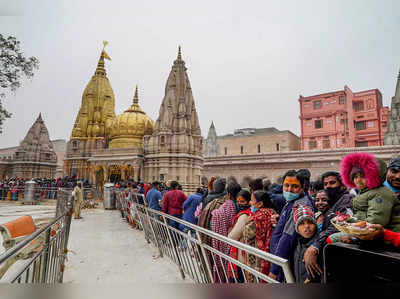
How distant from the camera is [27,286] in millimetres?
586

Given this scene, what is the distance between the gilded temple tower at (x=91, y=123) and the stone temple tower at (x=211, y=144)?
2030 cm

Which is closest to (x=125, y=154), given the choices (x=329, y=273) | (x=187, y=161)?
(x=187, y=161)

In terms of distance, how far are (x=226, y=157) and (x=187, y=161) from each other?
7.16 metres

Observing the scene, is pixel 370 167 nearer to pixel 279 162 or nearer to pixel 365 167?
pixel 365 167

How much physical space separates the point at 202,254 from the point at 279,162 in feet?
63.7

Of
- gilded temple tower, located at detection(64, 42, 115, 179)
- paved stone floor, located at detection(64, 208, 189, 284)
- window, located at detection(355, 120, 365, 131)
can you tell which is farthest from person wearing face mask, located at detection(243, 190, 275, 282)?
window, located at detection(355, 120, 365, 131)

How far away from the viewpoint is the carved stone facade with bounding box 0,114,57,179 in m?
25.0

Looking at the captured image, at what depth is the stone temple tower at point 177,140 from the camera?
55.5ft

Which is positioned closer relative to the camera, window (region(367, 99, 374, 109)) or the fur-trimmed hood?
the fur-trimmed hood

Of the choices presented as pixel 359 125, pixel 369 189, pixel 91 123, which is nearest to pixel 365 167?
pixel 369 189

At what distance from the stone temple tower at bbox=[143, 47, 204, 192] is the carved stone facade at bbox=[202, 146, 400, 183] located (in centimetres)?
464

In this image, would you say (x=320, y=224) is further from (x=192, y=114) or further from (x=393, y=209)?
(x=192, y=114)

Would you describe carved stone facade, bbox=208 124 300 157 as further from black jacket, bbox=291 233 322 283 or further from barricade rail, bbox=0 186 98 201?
black jacket, bbox=291 233 322 283

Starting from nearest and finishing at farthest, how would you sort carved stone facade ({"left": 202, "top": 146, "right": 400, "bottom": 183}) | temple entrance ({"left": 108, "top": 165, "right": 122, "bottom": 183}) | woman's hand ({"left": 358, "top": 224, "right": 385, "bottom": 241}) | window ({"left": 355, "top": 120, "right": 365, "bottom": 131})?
1. woman's hand ({"left": 358, "top": 224, "right": 385, "bottom": 241})
2. carved stone facade ({"left": 202, "top": 146, "right": 400, "bottom": 183})
3. temple entrance ({"left": 108, "top": 165, "right": 122, "bottom": 183})
4. window ({"left": 355, "top": 120, "right": 365, "bottom": 131})
